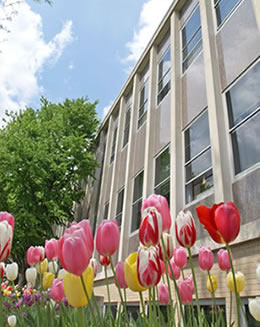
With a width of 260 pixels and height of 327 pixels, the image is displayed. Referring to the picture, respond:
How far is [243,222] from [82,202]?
47.0 ft

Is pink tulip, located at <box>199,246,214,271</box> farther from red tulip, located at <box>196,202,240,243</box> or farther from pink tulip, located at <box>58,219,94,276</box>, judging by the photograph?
pink tulip, located at <box>58,219,94,276</box>

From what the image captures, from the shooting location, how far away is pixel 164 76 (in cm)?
1130

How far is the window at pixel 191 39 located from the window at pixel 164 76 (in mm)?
1025

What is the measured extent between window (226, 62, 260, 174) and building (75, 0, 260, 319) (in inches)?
0.8

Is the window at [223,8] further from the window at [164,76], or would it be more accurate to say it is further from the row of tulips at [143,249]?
the row of tulips at [143,249]

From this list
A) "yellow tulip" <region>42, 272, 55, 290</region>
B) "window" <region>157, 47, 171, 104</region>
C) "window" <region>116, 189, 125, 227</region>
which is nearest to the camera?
"yellow tulip" <region>42, 272, 55, 290</region>

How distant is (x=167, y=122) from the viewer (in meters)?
9.70

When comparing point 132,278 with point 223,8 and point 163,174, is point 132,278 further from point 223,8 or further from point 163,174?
point 223,8

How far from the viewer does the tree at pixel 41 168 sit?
13922 millimetres

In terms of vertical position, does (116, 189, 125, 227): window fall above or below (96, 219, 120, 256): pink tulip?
above

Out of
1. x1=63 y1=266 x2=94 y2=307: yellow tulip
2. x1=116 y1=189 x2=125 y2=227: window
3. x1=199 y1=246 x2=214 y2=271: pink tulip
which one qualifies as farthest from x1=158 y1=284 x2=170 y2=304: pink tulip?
x1=116 y1=189 x2=125 y2=227: window

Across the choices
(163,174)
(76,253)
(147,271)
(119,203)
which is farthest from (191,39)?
(76,253)

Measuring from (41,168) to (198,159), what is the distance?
9178 millimetres

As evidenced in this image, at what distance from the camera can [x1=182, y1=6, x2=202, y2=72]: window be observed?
29.6ft
